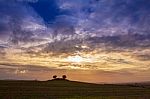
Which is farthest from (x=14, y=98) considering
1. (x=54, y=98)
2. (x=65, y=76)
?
(x=65, y=76)

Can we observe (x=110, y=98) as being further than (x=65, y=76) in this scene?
No

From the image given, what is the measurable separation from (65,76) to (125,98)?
8403cm

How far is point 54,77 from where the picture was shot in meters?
139

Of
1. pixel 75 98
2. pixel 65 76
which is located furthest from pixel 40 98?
pixel 65 76

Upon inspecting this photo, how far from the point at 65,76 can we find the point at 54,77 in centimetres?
675

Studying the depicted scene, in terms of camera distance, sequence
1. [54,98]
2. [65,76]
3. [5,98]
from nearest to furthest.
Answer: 1. [5,98]
2. [54,98]
3. [65,76]

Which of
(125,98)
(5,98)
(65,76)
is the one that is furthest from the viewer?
(65,76)

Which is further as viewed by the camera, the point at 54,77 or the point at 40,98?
the point at 54,77

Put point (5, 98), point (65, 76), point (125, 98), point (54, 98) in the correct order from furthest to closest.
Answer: point (65, 76) < point (125, 98) < point (54, 98) < point (5, 98)

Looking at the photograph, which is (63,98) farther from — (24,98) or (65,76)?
(65,76)

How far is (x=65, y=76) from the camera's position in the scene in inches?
5300

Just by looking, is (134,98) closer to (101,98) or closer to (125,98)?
(125,98)

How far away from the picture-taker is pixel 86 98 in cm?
4888

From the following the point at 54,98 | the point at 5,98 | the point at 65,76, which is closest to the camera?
the point at 5,98
